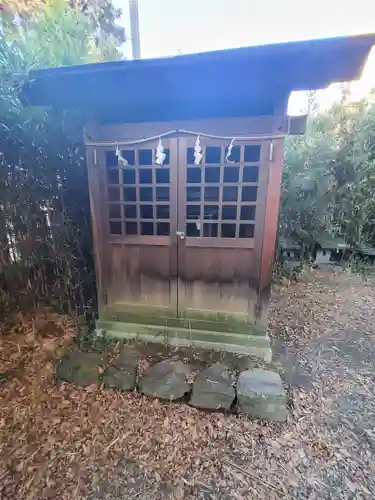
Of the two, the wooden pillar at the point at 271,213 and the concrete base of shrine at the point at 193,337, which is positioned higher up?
the wooden pillar at the point at 271,213

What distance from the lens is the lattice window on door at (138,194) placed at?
2178mm

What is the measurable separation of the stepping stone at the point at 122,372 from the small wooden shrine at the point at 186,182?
0.27 m

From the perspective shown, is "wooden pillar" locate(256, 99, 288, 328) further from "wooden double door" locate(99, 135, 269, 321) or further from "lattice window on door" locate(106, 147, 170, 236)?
"lattice window on door" locate(106, 147, 170, 236)

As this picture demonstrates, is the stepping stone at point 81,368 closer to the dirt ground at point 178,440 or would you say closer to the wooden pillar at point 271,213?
the dirt ground at point 178,440

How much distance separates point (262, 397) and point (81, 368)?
4.20 feet

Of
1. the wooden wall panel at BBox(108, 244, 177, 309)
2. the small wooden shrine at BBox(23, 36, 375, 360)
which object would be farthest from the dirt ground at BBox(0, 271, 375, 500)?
the wooden wall panel at BBox(108, 244, 177, 309)

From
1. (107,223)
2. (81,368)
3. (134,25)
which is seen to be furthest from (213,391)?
(134,25)

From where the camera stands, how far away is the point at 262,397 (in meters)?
1.76

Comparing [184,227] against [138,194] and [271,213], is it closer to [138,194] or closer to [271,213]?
[138,194]

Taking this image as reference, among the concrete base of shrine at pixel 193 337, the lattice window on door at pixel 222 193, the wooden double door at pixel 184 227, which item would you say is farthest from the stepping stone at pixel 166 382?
the lattice window on door at pixel 222 193

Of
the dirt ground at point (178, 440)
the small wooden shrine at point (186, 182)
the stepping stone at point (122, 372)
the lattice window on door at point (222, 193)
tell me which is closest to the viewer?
the dirt ground at point (178, 440)

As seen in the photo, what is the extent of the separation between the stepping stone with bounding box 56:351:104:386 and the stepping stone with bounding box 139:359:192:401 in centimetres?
37

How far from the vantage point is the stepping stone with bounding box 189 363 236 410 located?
178 centimetres

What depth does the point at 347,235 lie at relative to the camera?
465 centimetres
